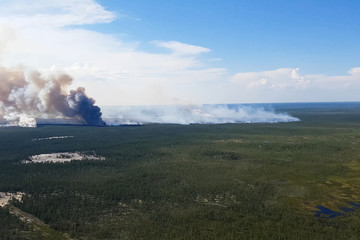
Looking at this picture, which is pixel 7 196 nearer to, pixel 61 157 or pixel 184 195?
pixel 184 195

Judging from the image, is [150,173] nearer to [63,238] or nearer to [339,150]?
[63,238]

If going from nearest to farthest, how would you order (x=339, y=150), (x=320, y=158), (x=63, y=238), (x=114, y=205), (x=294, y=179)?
(x=63, y=238), (x=114, y=205), (x=294, y=179), (x=320, y=158), (x=339, y=150)

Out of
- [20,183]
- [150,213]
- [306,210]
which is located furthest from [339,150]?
[20,183]

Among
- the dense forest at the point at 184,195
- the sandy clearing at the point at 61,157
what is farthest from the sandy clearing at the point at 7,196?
the sandy clearing at the point at 61,157

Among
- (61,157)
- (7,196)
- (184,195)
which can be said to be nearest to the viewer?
(7,196)

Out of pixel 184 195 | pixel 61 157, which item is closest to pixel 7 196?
pixel 184 195


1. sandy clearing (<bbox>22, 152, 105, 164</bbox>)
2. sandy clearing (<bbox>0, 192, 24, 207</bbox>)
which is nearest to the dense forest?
sandy clearing (<bbox>0, 192, 24, 207</bbox>)

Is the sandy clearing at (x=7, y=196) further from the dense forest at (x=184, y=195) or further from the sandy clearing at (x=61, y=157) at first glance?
the sandy clearing at (x=61, y=157)
